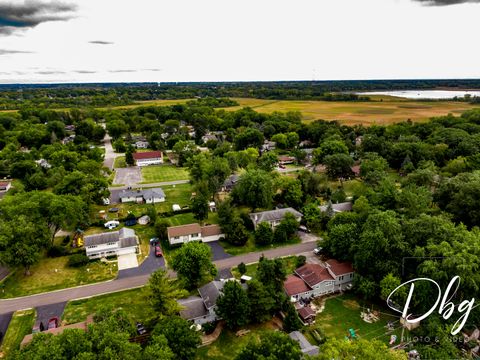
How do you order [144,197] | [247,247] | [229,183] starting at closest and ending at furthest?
1. [247,247]
2. [144,197]
3. [229,183]

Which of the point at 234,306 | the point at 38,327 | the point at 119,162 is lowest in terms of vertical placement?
the point at 38,327

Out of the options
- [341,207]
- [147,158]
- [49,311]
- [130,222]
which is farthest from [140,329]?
[147,158]

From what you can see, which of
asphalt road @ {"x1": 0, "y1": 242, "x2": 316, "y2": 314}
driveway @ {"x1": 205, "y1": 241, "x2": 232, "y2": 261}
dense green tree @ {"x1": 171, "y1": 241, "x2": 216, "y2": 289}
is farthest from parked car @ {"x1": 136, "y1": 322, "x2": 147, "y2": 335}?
driveway @ {"x1": 205, "y1": 241, "x2": 232, "y2": 261}

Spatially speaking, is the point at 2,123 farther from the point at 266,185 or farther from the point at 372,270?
the point at 372,270

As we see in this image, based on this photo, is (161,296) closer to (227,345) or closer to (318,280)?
(227,345)

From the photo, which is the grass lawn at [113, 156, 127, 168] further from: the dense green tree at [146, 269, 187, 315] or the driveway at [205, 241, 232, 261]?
the dense green tree at [146, 269, 187, 315]

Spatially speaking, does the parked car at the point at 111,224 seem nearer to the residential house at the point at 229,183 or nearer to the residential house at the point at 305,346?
the residential house at the point at 229,183
